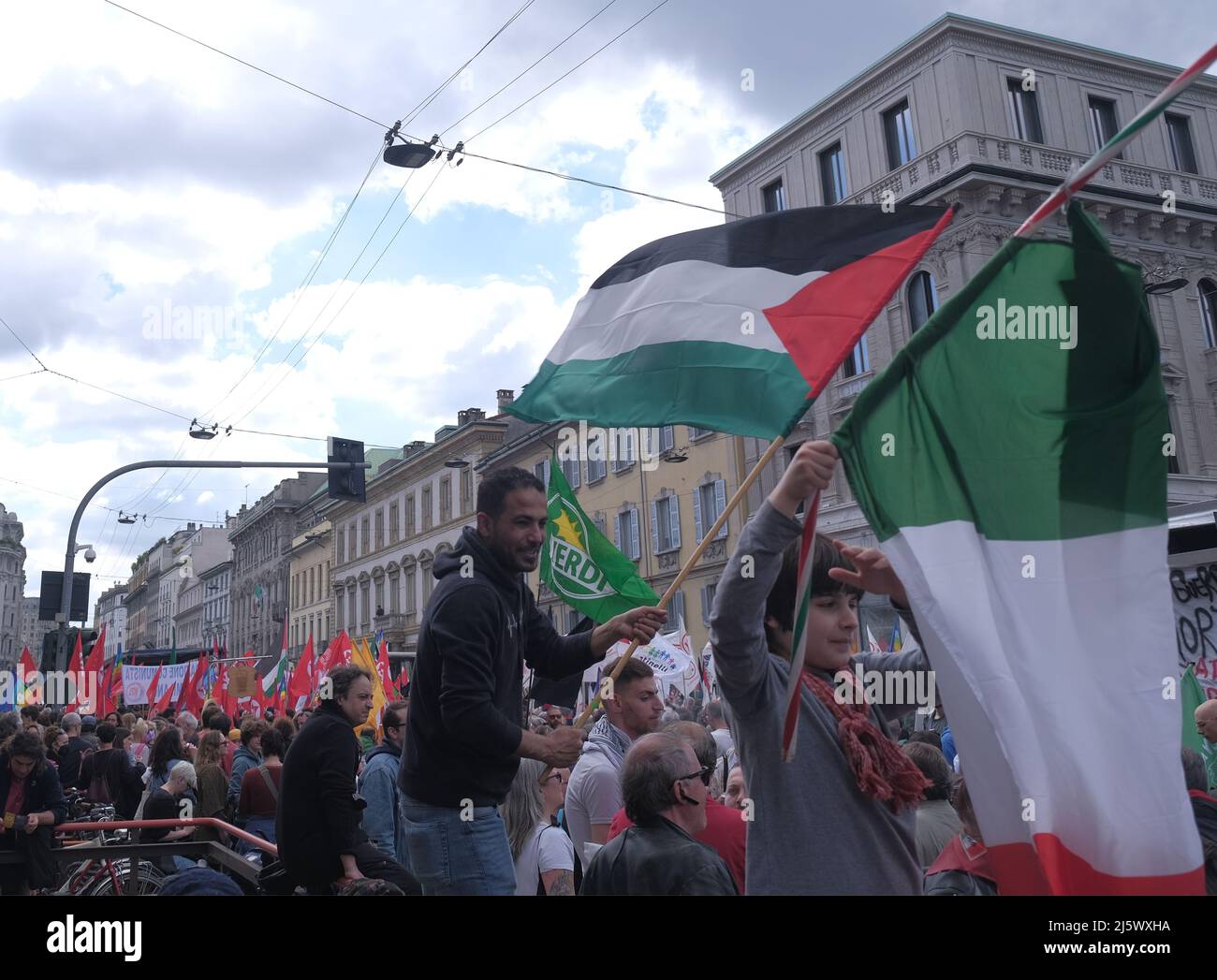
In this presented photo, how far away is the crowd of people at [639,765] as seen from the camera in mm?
2662

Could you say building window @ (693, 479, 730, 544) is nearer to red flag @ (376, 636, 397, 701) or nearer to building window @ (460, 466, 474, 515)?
red flag @ (376, 636, 397, 701)

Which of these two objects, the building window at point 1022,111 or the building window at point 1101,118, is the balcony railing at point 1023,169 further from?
the building window at point 1101,118

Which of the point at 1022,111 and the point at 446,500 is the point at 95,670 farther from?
the point at 446,500

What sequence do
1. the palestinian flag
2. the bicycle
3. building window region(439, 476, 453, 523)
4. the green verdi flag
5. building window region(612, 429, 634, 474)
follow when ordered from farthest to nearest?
building window region(439, 476, 453, 523) < building window region(612, 429, 634, 474) < the green verdi flag < the bicycle < the palestinian flag

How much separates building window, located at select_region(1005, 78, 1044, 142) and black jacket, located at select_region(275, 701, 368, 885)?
28029 millimetres

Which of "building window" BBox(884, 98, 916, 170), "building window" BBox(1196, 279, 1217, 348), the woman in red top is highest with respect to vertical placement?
"building window" BBox(884, 98, 916, 170)

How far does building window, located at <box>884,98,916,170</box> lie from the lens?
95.1ft

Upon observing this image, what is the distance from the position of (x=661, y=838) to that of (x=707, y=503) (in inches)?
1246

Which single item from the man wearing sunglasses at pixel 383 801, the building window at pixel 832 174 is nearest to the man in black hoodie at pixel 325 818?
the man wearing sunglasses at pixel 383 801

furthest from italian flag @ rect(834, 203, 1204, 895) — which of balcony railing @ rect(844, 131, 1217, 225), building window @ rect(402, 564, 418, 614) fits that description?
building window @ rect(402, 564, 418, 614)

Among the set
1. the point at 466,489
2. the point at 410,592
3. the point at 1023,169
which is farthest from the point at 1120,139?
the point at 410,592

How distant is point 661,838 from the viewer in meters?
3.18

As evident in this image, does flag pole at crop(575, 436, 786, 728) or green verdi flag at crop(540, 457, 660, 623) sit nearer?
flag pole at crop(575, 436, 786, 728)

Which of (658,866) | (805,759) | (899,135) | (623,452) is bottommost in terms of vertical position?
(658,866)
